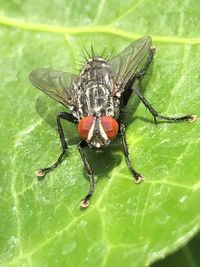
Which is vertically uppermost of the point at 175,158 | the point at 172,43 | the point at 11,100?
the point at 172,43

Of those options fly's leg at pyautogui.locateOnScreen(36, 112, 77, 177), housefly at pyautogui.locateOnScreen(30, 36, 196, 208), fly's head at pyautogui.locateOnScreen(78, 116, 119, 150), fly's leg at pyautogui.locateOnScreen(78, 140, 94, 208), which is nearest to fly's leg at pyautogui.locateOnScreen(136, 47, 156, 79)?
housefly at pyautogui.locateOnScreen(30, 36, 196, 208)

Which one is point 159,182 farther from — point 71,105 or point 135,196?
point 71,105

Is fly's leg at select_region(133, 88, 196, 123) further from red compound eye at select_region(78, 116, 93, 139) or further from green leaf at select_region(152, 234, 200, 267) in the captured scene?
green leaf at select_region(152, 234, 200, 267)

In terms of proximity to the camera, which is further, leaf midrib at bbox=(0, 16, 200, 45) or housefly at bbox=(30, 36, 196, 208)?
leaf midrib at bbox=(0, 16, 200, 45)

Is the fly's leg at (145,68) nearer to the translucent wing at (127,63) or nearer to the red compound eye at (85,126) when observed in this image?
the translucent wing at (127,63)

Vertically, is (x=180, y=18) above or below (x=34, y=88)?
above

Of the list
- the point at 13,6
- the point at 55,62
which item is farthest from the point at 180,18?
the point at 13,6

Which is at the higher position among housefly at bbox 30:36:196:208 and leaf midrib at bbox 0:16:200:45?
leaf midrib at bbox 0:16:200:45
